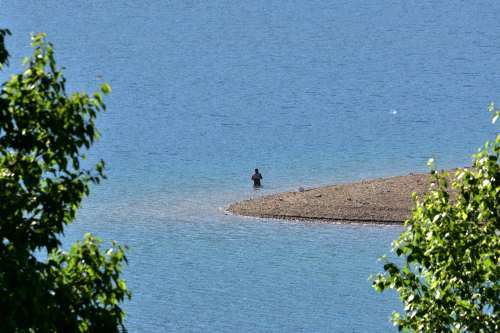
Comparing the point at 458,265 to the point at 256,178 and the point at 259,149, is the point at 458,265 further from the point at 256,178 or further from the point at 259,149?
the point at 259,149

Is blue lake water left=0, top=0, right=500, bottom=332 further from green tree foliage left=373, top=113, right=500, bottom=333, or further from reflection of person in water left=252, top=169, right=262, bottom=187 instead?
green tree foliage left=373, top=113, right=500, bottom=333

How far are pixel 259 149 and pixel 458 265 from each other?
8345 cm

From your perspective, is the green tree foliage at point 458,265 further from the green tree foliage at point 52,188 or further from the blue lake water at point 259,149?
the blue lake water at point 259,149

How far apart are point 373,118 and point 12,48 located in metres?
65.4

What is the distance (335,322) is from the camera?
65.2m

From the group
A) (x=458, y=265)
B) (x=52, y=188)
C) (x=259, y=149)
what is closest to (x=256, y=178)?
(x=259, y=149)

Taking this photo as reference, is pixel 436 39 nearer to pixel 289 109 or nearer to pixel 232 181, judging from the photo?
pixel 289 109

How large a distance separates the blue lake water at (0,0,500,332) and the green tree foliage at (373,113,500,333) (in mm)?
18805

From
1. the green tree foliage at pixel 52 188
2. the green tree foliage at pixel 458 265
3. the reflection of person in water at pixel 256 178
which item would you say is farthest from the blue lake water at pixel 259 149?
the green tree foliage at pixel 52 188

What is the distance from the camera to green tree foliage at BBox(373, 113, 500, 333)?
35.5 meters

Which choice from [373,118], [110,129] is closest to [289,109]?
[373,118]

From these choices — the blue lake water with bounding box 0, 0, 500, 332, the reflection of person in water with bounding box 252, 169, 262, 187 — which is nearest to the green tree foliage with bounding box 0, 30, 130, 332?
the blue lake water with bounding box 0, 0, 500, 332

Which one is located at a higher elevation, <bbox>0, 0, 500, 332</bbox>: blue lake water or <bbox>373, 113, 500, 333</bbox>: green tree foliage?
<bbox>0, 0, 500, 332</bbox>: blue lake water

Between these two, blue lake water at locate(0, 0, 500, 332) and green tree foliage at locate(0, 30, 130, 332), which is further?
blue lake water at locate(0, 0, 500, 332)
